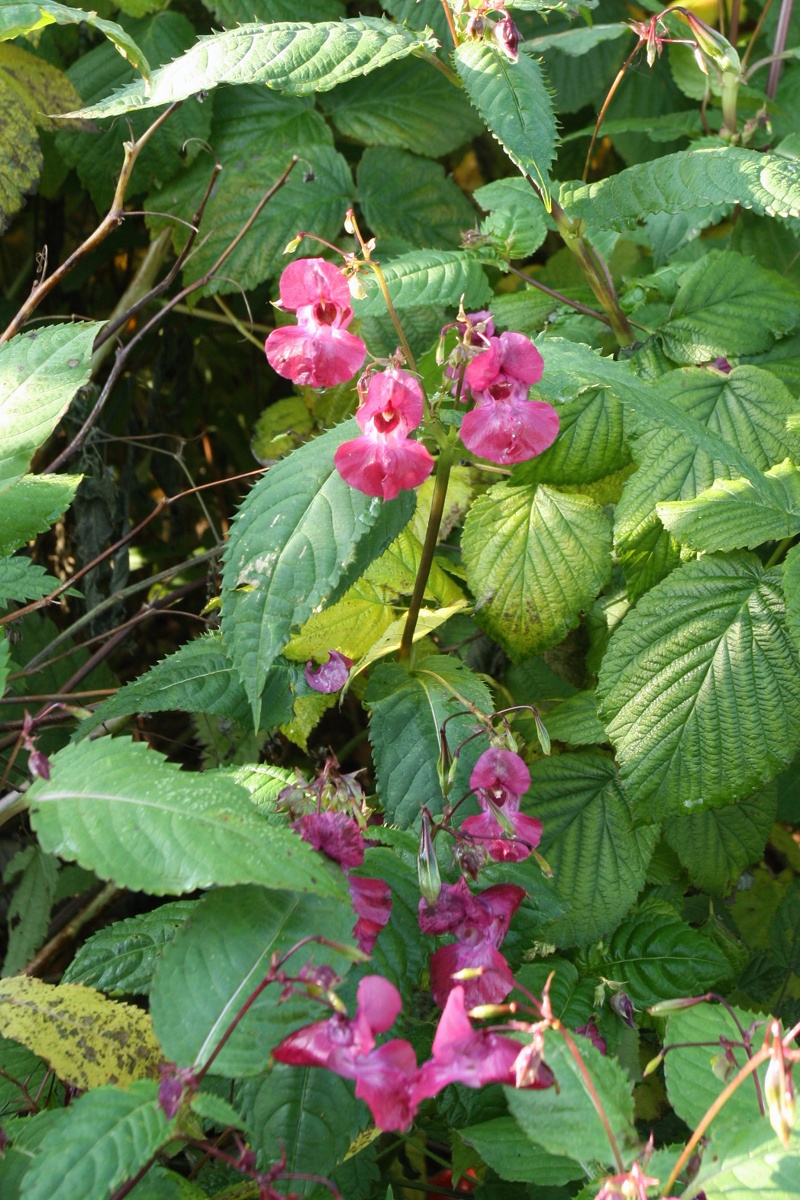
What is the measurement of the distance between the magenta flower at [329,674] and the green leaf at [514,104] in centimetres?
50

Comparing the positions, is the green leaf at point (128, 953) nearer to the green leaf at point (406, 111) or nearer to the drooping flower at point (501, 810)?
the drooping flower at point (501, 810)

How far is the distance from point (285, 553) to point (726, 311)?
714mm

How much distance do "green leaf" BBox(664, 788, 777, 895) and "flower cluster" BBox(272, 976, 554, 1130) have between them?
59 centimetres

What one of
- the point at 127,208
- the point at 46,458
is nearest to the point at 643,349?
the point at 127,208

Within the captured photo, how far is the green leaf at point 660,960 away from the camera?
109 centimetres

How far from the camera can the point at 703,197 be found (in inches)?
44.6

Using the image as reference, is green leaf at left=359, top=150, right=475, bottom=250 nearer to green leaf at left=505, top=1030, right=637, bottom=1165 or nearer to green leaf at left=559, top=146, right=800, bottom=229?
green leaf at left=559, top=146, right=800, bottom=229

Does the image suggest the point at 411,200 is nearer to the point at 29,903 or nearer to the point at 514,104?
the point at 514,104

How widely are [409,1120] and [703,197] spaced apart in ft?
3.09

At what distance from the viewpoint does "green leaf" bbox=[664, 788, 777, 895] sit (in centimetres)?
123

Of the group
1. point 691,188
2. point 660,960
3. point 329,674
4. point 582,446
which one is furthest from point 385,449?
point 660,960

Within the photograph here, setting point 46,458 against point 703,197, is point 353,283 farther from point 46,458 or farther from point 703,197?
point 46,458

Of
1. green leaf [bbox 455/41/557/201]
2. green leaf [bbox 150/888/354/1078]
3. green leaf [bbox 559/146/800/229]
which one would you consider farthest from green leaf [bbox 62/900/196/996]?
green leaf [bbox 559/146/800/229]

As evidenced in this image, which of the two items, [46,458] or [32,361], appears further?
[46,458]
